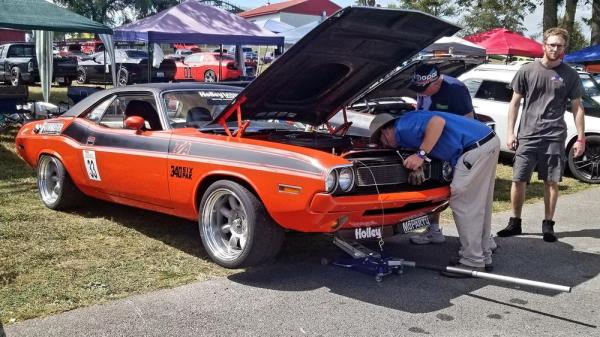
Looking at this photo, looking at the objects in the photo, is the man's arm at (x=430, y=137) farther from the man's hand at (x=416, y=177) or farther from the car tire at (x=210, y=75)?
the car tire at (x=210, y=75)

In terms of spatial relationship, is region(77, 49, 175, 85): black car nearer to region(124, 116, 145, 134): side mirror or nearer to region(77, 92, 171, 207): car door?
region(77, 92, 171, 207): car door

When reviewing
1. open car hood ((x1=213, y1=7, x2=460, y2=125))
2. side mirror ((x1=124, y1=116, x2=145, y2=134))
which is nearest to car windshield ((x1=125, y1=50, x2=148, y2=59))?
side mirror ((x1=124, y1=116, x2=145, y2=134))

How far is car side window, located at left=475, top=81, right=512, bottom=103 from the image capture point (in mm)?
9680

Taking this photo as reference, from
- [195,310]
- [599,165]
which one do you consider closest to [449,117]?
[195,310]

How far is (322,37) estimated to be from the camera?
415 centimetres

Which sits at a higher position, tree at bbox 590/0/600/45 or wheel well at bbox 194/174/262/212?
tree at bbox 590/0/600/45

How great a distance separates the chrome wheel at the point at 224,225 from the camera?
4.42 meters

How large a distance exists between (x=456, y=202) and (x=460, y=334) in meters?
1.24

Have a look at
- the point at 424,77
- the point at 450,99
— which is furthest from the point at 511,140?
the point at 424,77

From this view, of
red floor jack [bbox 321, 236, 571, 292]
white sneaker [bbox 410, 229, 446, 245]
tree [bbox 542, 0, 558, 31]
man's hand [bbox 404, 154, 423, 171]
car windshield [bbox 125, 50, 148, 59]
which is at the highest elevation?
tree [bbox 542, 0, 558, 31]

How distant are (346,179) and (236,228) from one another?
1.01 m

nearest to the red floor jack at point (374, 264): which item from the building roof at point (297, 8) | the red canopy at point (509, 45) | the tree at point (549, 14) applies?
the red canopy at point (509, 45)

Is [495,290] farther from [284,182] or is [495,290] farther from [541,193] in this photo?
[541,193]

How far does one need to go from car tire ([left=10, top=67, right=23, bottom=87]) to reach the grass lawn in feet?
56.4
